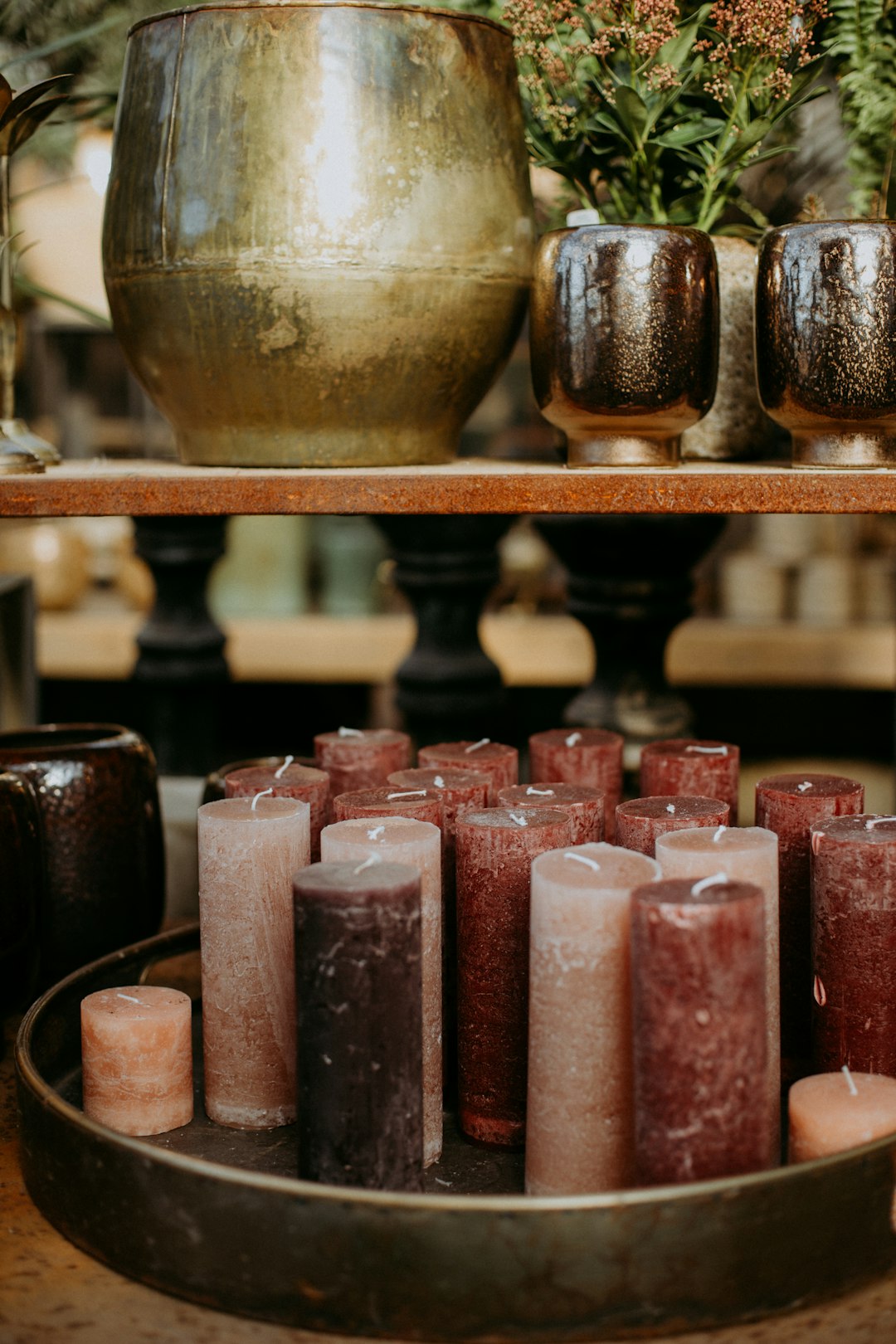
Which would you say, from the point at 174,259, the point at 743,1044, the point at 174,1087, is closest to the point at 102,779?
the point at 174,1087

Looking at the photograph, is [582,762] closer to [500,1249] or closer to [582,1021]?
[582,1021]

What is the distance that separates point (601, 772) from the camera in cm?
105

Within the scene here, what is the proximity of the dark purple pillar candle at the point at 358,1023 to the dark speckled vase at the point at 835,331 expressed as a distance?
0.39m

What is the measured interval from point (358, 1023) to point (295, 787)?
0.27 meters

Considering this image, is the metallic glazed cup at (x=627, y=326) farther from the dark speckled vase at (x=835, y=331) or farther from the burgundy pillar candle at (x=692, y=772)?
the burgundy pillar candle at (x=692, y=772)

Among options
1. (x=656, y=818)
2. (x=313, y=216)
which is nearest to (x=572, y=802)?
(x=656, y=818)

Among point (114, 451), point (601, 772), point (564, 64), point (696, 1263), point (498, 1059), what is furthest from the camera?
point (114, 451)

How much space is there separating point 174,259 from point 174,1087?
1.70 feet

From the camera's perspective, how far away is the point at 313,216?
86 cm

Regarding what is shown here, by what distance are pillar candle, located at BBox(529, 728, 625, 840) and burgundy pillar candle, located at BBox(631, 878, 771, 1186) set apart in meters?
0.35

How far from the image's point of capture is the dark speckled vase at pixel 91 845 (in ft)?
3.48

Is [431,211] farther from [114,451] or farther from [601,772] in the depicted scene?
[114,451]

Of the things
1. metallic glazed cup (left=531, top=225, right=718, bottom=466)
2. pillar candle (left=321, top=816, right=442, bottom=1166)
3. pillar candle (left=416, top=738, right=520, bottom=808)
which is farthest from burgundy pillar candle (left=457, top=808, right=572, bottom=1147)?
metallic glazed cup (left=531, top=225, right=718, bottom=466)

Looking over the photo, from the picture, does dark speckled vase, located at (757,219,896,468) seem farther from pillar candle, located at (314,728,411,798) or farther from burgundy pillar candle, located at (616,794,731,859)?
pillar candle, located at (314,728,411,798)
